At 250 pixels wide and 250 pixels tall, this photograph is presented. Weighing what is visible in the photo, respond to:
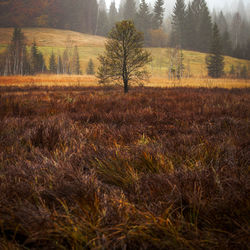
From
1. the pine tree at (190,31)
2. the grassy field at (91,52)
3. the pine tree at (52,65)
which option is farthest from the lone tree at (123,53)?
the pine tree at (190,31)

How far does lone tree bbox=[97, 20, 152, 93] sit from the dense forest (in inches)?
2262

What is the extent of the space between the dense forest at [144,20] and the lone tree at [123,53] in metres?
57.4

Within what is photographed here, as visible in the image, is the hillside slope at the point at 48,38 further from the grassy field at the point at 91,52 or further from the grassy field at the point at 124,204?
the grassy field at the point at 124,204

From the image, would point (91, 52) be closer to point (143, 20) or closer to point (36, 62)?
point (36, 62)

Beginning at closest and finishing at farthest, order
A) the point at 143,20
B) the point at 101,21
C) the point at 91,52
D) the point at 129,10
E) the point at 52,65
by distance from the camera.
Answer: the point at 52,65 < the point at 91,52 < the point at 143,20 < the point at 129,10 < the point at 101,21

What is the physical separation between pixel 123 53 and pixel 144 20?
71621 mm

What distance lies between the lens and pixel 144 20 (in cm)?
7181

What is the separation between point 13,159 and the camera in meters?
1.52

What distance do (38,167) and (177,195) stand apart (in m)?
0.94

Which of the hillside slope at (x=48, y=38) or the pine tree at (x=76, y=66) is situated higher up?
the hillside slope at (x=48, y=38)

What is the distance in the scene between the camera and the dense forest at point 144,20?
68.8 metres

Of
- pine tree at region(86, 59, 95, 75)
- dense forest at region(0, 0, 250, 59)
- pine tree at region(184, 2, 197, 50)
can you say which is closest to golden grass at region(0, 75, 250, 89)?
pine tree at region(86, 59, 95, 75)

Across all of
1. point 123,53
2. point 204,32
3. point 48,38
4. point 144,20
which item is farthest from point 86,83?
point 204,32

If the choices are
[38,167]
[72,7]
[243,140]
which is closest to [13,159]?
[38,167]
